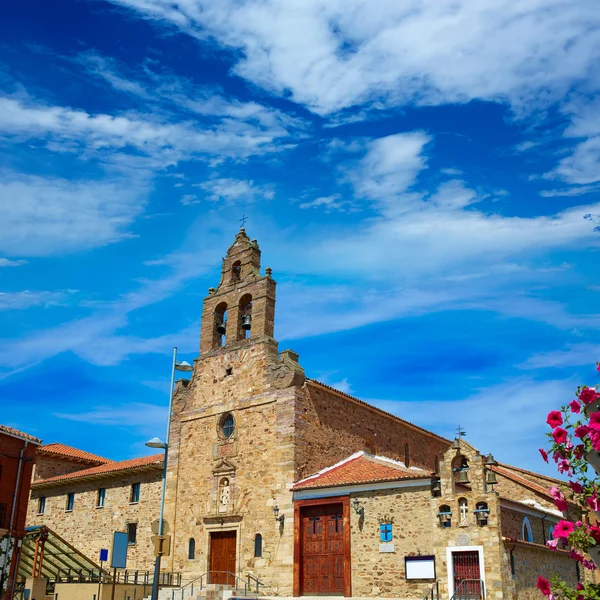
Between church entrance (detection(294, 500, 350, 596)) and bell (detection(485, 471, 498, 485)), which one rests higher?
bell (detection(485, 471, 498, 485))

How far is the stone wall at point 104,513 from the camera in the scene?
3497 cm

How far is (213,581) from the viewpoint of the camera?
1201 inches

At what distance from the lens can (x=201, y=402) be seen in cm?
3441

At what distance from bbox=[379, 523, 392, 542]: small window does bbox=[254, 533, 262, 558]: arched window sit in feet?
20.4

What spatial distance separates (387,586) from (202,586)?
9169mm

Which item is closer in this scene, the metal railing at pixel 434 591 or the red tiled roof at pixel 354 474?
the metal railing at pixel 434 591

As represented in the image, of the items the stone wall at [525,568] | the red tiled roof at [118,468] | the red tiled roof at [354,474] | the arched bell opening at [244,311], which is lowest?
the stone wall at [525,568]

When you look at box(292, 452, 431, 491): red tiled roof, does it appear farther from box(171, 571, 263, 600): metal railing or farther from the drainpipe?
the drainpipe

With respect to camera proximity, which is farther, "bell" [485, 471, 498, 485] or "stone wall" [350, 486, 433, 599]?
"stone wall" [350, 486, 433, 599]

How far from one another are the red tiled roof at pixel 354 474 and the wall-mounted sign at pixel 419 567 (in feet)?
8.86

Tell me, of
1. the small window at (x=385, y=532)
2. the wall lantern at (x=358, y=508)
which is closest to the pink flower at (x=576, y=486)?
the small window at (x=385, y=532)

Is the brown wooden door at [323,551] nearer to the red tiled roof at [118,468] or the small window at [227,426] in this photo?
the small window at [227,426]

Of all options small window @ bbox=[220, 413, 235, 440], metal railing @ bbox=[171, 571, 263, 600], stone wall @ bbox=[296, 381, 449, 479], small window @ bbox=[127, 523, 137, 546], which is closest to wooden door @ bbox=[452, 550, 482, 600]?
stone wall @ bbox=[296, 381, 449, 479]

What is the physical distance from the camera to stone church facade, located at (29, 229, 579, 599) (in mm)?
23812
